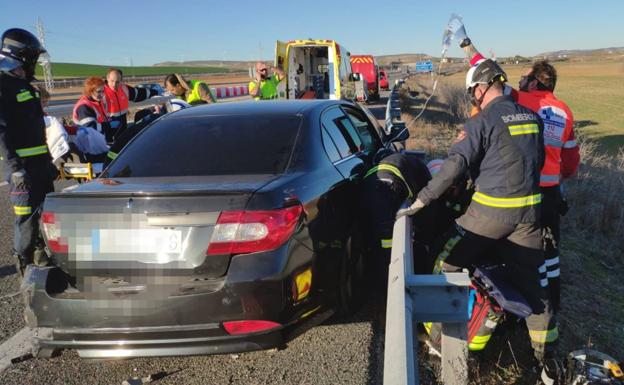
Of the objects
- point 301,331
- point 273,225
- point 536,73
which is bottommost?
point 301,331

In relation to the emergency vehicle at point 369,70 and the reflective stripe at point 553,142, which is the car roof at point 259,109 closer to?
the reflective stripe at point 553,142

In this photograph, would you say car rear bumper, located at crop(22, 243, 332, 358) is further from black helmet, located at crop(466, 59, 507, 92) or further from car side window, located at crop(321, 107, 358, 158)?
black helmet, located at crop(466, 59, 507, 92)

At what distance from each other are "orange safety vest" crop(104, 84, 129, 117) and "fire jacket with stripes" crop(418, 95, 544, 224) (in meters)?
Answer: 6.01

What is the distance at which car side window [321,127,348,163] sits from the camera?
361cm

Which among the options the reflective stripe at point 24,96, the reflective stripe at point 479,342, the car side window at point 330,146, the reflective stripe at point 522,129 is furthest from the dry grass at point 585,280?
the reflective stripe at point 24,96

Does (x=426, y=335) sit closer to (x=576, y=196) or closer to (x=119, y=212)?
(x=119, y=212)

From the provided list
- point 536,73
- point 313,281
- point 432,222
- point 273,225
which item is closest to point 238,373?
point 313,281

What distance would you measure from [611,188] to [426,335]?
576cm

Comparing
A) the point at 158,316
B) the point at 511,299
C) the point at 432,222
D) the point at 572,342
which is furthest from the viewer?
the point at 432,222

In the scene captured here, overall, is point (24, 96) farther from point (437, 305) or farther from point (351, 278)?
point (437, 305)

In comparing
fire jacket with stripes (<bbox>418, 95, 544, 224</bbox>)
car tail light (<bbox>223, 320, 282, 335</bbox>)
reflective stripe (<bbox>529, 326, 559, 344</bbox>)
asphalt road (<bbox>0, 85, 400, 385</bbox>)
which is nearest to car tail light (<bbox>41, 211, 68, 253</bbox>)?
asphalt road (<bbox>0, 85, 400, 385</bbox>)

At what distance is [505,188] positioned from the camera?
119 inches

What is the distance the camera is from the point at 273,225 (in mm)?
2600

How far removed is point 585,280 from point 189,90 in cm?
626
